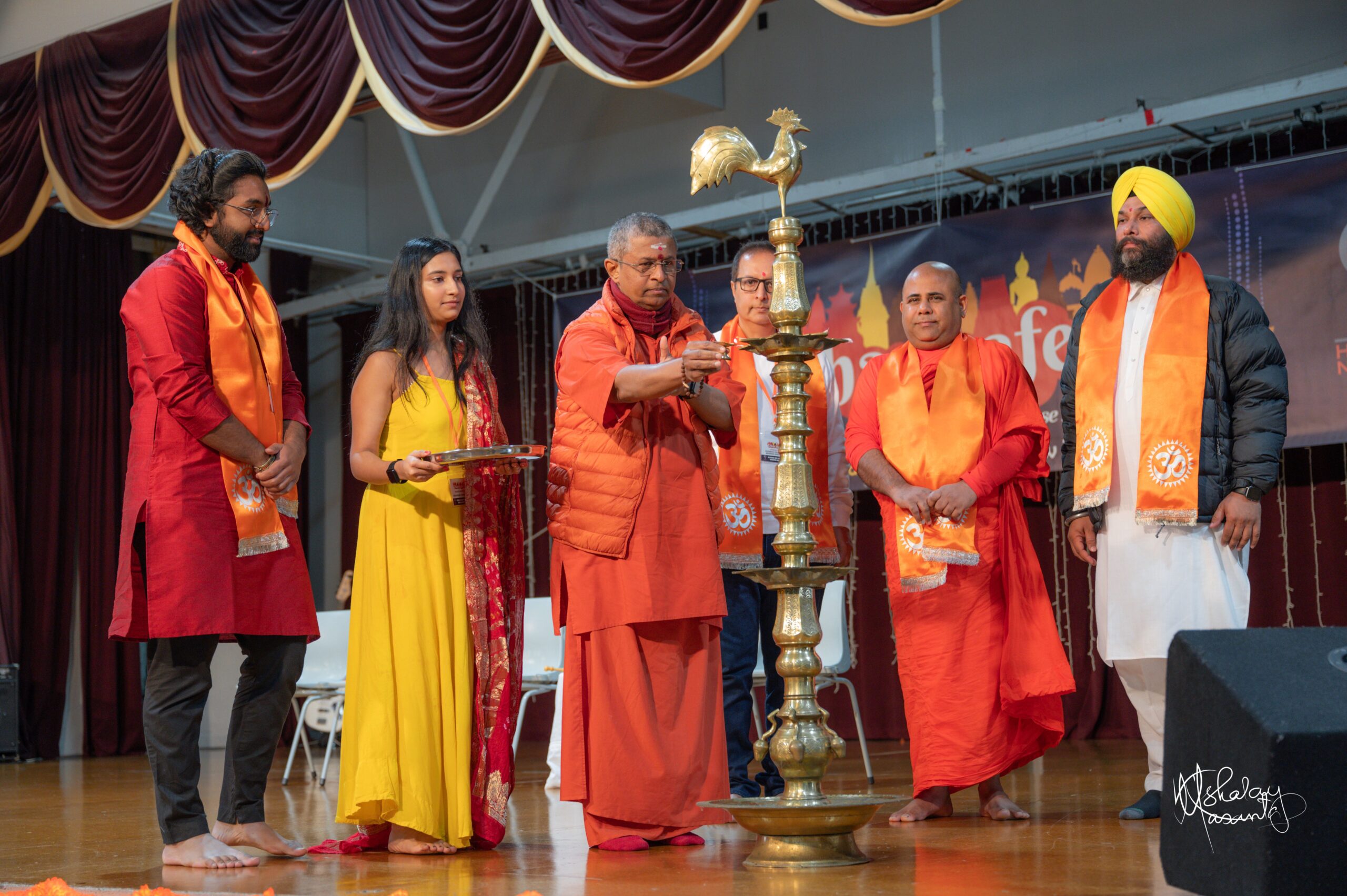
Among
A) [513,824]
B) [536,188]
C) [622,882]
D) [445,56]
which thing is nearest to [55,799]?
[513,824]

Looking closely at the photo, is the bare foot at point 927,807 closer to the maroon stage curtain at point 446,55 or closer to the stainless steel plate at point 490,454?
the stainless steel plate at point 490,454

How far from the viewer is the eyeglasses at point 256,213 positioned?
120 inches

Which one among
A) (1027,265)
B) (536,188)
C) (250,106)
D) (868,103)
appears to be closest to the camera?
(250,106)

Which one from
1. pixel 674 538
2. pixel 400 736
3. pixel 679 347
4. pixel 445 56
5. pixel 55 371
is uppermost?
pixel 445 56

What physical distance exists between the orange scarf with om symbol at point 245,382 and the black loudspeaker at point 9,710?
5.65 m

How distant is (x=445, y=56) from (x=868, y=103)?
3.29m

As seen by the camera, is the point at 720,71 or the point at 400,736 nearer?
the point at 400,736

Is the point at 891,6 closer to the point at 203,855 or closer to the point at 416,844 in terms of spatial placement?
the point at 416,844

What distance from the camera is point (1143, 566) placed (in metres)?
3.24

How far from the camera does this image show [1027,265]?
20.9 feet

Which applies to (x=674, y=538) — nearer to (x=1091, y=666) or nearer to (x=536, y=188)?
(x=1091, y=666)

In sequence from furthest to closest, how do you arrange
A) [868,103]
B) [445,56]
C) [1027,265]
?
[868,103], [1027,265], [445,56]

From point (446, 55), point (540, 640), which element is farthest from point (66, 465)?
point (446, 55)

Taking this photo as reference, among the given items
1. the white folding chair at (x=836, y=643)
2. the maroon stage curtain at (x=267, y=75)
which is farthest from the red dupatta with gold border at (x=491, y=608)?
the maroon stage curtain at (x=267, y=75)
